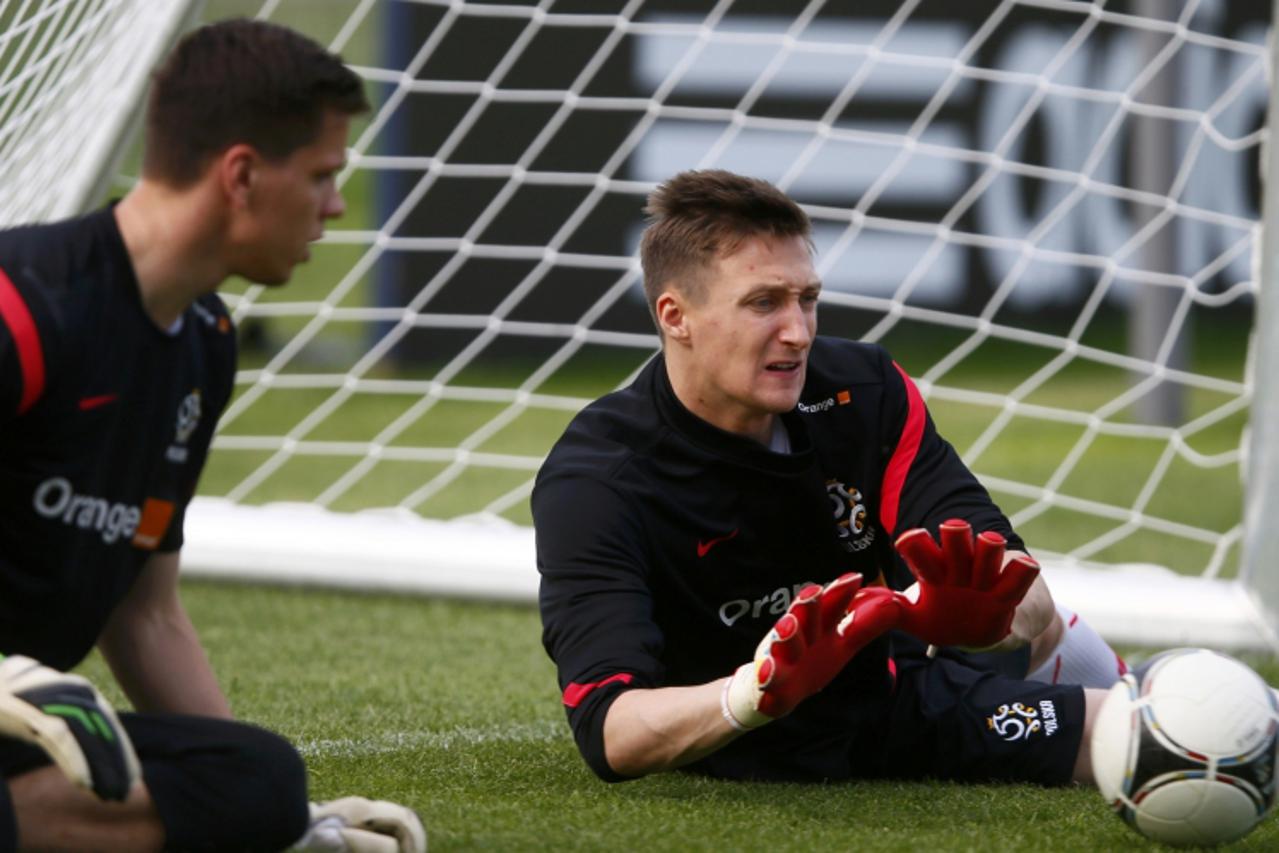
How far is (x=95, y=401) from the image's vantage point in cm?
230

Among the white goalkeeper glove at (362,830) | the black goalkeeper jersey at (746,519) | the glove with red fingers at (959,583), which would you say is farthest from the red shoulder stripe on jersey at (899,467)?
the white goalkeeper glove at (362,830)

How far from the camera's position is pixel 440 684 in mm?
4070

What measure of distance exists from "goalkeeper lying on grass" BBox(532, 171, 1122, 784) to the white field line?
0.53 meters

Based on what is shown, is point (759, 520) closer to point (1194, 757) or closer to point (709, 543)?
point (709, 543)

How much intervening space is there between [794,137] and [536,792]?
19.5 ft

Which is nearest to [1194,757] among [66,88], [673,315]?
[673,315]

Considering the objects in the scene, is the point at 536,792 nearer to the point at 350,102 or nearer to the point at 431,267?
the point at 350,102

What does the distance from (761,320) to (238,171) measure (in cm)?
95

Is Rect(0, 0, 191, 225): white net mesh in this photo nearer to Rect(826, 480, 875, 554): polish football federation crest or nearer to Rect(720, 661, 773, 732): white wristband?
Rect(826, 480, 875, 554): polish football federation crest

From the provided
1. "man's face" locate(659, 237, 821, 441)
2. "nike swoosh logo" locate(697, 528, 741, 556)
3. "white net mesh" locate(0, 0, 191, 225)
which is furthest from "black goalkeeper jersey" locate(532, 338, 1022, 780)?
"white net mesh" locate(0, 0, 191, 225)

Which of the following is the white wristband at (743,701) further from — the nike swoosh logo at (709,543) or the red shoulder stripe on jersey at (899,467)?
the red shoulder stripe on jersey at (899,467)

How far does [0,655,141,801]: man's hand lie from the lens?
199 centimetres

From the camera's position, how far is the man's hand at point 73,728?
1.99 metres

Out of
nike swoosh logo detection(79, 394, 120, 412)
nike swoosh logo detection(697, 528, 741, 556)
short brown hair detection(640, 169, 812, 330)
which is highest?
short brown hair detection(640, 169, 812, 330)
